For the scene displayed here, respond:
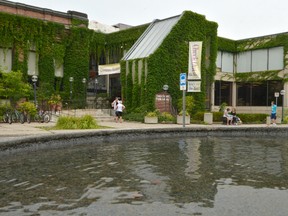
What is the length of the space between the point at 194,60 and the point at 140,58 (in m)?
4.94

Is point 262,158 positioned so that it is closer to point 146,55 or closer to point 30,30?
point 146,55

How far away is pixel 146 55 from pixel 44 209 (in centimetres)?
2425

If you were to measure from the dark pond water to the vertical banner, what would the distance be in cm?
1615

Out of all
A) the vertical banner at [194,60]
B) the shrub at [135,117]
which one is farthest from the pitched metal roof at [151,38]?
the shrub at [135,117]

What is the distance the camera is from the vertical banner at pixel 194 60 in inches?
986

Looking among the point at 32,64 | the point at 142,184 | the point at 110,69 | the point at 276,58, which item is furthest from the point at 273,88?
the point at 142,184

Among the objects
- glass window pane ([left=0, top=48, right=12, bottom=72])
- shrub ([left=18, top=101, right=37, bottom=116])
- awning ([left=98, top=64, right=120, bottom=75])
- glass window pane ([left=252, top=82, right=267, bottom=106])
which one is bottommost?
shrub ([left=18, top=101, right=37, bottom=116])

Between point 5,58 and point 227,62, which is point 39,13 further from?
point 227,62

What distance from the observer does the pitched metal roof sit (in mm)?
28497

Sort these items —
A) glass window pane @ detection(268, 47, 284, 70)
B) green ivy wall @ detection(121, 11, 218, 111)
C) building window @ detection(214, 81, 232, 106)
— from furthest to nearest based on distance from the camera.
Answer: building window @ detection(214, 81, 232, 106) < glass window pane @ detection(268, 47, 284, 70) < green ivy wall @ detection(121, 11, 218, 111)

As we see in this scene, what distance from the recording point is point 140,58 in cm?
2778

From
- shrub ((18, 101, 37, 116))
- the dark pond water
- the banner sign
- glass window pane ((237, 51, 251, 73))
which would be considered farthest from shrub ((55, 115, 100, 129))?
glass window pane ((237, 51, 251, 73))

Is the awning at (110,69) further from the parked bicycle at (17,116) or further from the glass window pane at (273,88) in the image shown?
the glass window pane at (273,88)

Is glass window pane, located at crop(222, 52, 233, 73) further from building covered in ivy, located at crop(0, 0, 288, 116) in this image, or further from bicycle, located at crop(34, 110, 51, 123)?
bicycle, located at crop(34, 110, 51, 123)
